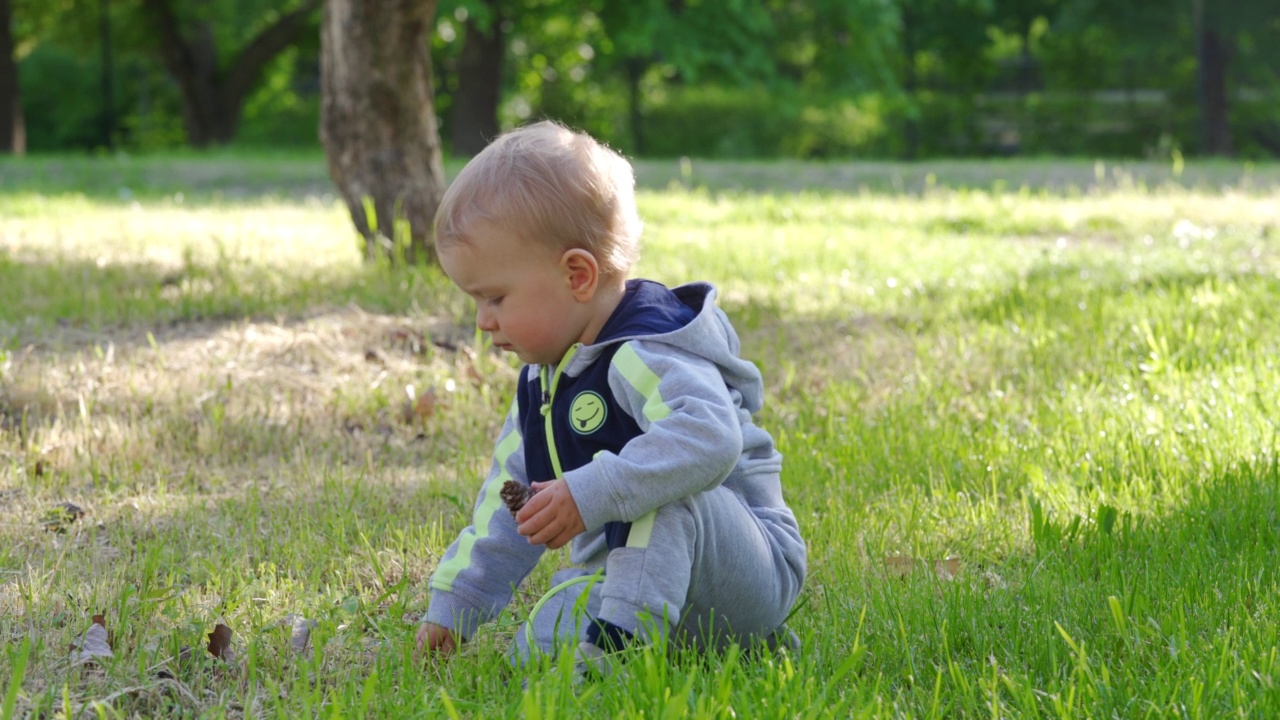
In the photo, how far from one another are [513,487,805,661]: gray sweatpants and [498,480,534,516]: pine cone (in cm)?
20

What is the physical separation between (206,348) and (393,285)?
1.09 meters

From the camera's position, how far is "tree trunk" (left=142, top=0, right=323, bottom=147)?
2409cm

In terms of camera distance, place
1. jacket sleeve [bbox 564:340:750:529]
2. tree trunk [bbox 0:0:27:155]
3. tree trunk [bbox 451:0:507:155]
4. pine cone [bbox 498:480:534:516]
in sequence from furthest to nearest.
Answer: tree trunk [bbox 0:0:27:155]
tree trunk [bbox 451:0:507:155]
pine cone [bbox 498:480:534:516]
jacket sleeve [bbox 564:340:750:529]

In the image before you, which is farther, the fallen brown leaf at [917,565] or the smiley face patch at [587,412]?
the fallen brown leaf at [917,565]

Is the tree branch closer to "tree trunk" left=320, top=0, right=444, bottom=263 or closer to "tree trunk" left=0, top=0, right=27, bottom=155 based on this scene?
"tree trunk" left=0, top=0, right=27, bottom=155

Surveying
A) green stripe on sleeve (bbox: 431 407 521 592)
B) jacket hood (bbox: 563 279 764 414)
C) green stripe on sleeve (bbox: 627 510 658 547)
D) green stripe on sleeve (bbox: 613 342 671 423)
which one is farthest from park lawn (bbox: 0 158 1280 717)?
jacket hood (bbox: 563 279 764 414)

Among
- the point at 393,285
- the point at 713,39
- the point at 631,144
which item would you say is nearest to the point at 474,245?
the point at 393,285

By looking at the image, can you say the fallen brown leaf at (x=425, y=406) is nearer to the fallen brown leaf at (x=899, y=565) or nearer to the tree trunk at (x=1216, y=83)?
the fallen brown leaf at (x=899, y=565)

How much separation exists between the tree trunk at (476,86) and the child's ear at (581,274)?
1861 centimetres

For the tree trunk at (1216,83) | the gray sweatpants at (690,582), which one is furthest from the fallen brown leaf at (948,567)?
the tree trunk at (1216,83)

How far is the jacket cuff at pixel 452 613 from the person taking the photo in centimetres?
275

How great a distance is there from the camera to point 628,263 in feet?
8.89

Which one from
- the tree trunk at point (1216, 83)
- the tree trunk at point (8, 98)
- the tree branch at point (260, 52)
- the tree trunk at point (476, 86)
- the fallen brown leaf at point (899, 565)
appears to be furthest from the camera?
the tree branch at point (260, 52)

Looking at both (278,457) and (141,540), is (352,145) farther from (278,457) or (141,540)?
(141,540)
